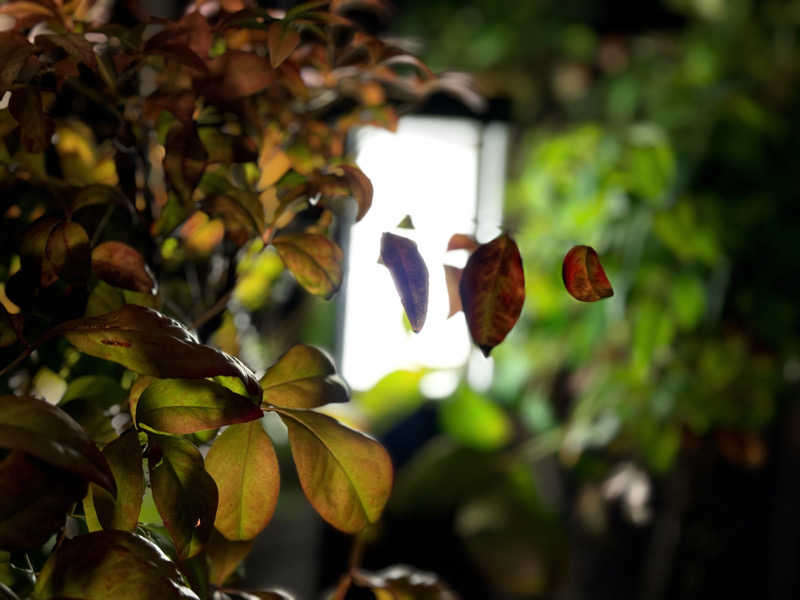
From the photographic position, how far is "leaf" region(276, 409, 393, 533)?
348 millimetres

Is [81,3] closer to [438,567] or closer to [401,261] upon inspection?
[401,261]

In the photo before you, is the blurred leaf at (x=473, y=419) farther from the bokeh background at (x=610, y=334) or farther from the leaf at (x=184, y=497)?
the leaf at (x=184, y=497)

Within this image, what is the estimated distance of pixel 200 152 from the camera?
1.31ft

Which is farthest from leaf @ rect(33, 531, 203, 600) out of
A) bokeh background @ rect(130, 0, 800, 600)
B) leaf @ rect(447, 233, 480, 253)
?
bokeh background @ rect(130, 0, 800, 600)

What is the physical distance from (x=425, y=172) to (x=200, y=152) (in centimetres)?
182

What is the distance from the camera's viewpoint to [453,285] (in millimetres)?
425

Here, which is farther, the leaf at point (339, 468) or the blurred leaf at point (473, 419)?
the blurred leaf at point (473, 419)

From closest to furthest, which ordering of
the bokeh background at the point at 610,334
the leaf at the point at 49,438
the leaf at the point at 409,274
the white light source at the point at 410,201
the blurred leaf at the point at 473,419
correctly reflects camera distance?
the leaf at the point at 49,438
the leaf at the point at 409,274
the bokeh background at the point at 610,334
the blurred leaf at the point at 473,419
the white light source at the point at 410,201

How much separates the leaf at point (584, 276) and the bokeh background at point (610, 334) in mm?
408

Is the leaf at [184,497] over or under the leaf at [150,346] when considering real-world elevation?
under

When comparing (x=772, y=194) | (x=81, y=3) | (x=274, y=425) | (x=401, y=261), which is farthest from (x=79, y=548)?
(x=772, y=194)

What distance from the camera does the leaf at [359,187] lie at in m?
0.40

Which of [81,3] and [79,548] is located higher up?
[81,3]

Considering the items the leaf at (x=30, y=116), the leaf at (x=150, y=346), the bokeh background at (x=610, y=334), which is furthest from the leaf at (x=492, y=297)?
the bokeh background at (x=610, y=334)
